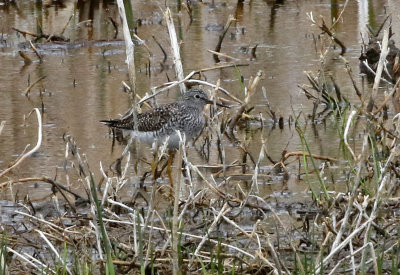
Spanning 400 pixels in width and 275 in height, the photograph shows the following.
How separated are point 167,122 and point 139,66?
317 cm

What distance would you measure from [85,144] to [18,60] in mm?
3810

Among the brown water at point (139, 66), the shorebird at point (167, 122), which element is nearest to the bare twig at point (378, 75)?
the brown water at point (139, 66)

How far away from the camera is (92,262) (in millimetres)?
4328

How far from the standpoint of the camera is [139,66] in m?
10.6

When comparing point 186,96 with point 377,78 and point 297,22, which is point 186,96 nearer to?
point 377,78

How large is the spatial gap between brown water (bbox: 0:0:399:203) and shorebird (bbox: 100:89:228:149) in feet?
0.64

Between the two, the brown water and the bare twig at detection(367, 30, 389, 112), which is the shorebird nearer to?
the brown water

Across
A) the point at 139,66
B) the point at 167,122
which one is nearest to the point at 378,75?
the point at 167,122

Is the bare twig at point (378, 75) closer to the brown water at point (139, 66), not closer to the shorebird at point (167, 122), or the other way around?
the brown water at point (139, 66)

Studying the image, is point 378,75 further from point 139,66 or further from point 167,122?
point 139,66

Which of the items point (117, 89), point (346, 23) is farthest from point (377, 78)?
point (346, 23)

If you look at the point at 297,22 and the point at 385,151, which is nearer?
the point at 385,151

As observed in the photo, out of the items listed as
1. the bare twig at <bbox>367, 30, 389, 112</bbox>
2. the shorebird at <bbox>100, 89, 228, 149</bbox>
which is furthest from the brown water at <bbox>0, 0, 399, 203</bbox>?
the bare twig at <bbox>367, 30, 389, 112</bbox>

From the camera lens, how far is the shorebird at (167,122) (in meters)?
7.44
